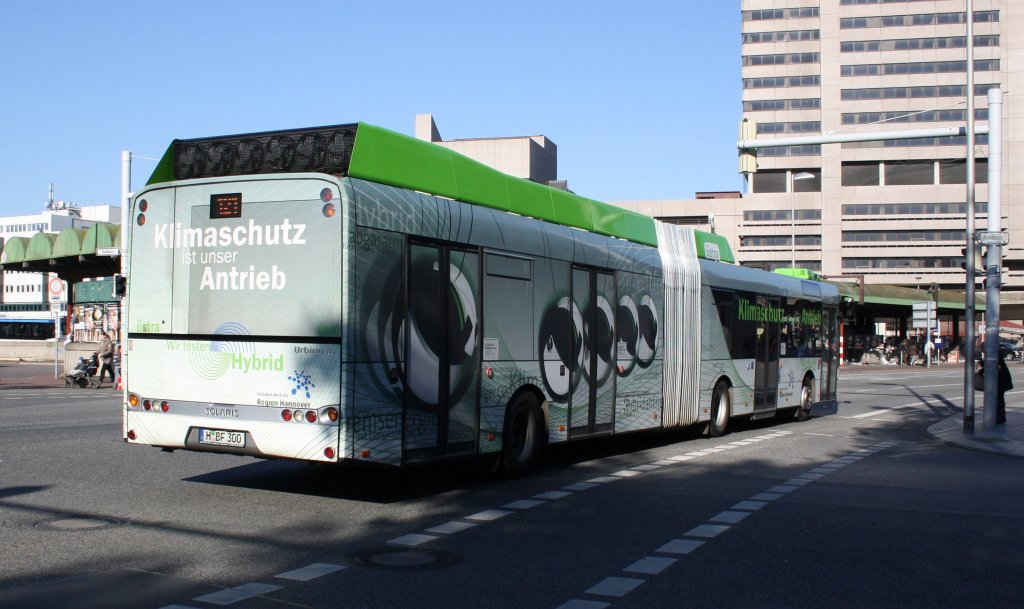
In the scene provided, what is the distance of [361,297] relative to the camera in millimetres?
9070

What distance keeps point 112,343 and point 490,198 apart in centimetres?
2320

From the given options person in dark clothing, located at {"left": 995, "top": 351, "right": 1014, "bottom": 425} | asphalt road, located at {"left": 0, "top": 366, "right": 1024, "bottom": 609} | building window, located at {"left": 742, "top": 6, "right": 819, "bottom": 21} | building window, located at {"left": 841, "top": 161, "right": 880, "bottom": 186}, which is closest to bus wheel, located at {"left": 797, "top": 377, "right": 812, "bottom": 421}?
person in dark clothing, located at {"left": 995, "top": 351, "right": 1014, "bottom": 425}

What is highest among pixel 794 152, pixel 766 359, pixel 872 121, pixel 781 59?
pixel 781 59

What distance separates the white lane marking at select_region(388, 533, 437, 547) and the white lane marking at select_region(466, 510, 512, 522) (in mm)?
918

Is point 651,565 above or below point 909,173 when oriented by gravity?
below

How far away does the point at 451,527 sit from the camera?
28.7ft

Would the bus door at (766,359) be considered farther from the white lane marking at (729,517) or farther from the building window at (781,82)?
the building window at (781,82)

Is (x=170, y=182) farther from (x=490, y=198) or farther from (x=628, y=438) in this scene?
(x=628, y=438)

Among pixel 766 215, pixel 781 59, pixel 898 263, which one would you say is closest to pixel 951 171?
pixel 898 263

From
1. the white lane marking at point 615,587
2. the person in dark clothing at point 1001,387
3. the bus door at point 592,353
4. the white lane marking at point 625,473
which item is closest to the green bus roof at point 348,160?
the bus door at point 592,353

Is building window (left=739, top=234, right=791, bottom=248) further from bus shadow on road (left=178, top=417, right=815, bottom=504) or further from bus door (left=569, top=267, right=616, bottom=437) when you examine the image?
bus door (left=569, top=267, right=616, bottom=437)

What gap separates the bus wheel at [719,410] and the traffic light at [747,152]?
377 cm

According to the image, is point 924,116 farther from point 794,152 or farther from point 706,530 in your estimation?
point 706,530

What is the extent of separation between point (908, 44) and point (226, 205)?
10465 cm
